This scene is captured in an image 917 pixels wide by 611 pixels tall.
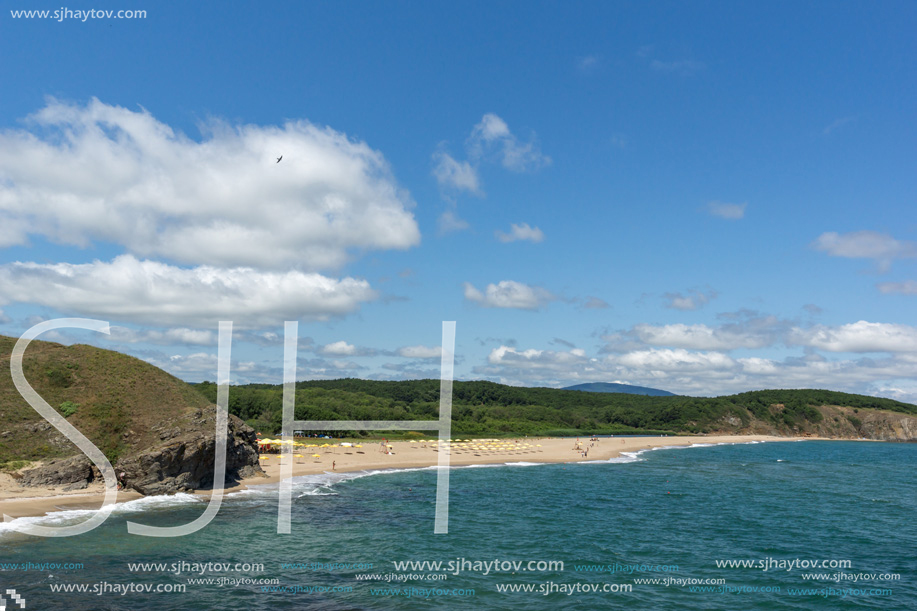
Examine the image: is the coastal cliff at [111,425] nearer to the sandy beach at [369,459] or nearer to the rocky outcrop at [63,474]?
the rocky outcrop at [63,474]

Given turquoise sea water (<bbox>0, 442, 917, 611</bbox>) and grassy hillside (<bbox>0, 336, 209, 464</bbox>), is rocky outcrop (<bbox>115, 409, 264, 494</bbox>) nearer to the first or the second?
grassy hillside (<bbox>0, 336, 209, 464</bbox>)

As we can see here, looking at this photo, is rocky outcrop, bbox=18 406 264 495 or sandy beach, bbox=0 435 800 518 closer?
sandy beach, bbox=0 435 800 518

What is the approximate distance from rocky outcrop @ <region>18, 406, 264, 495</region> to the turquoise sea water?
248cm

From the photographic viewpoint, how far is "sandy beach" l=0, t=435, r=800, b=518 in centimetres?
3853

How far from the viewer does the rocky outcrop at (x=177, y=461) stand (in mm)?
44938

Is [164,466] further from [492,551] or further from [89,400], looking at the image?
[492,551]

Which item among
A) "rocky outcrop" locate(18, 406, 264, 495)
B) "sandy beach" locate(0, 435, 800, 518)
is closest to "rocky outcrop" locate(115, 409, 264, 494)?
"rocky outcrop" locate(18, 406, 264, 495)

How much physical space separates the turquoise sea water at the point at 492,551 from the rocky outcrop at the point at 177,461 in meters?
2.25

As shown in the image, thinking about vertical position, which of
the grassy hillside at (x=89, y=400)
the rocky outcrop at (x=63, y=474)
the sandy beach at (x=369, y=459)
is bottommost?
the sandy beach at (x=369, y=459)

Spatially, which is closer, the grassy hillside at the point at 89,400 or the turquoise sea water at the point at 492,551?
the turquoise sea water at the point at 492,551

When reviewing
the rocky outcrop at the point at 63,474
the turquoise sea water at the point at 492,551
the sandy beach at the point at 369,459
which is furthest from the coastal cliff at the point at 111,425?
the turquoise sea water at the point at 492,551

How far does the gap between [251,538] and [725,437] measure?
669 ft

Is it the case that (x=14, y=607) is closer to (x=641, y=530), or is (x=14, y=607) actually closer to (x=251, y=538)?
(x=251, y=538)

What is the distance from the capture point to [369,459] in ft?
275
